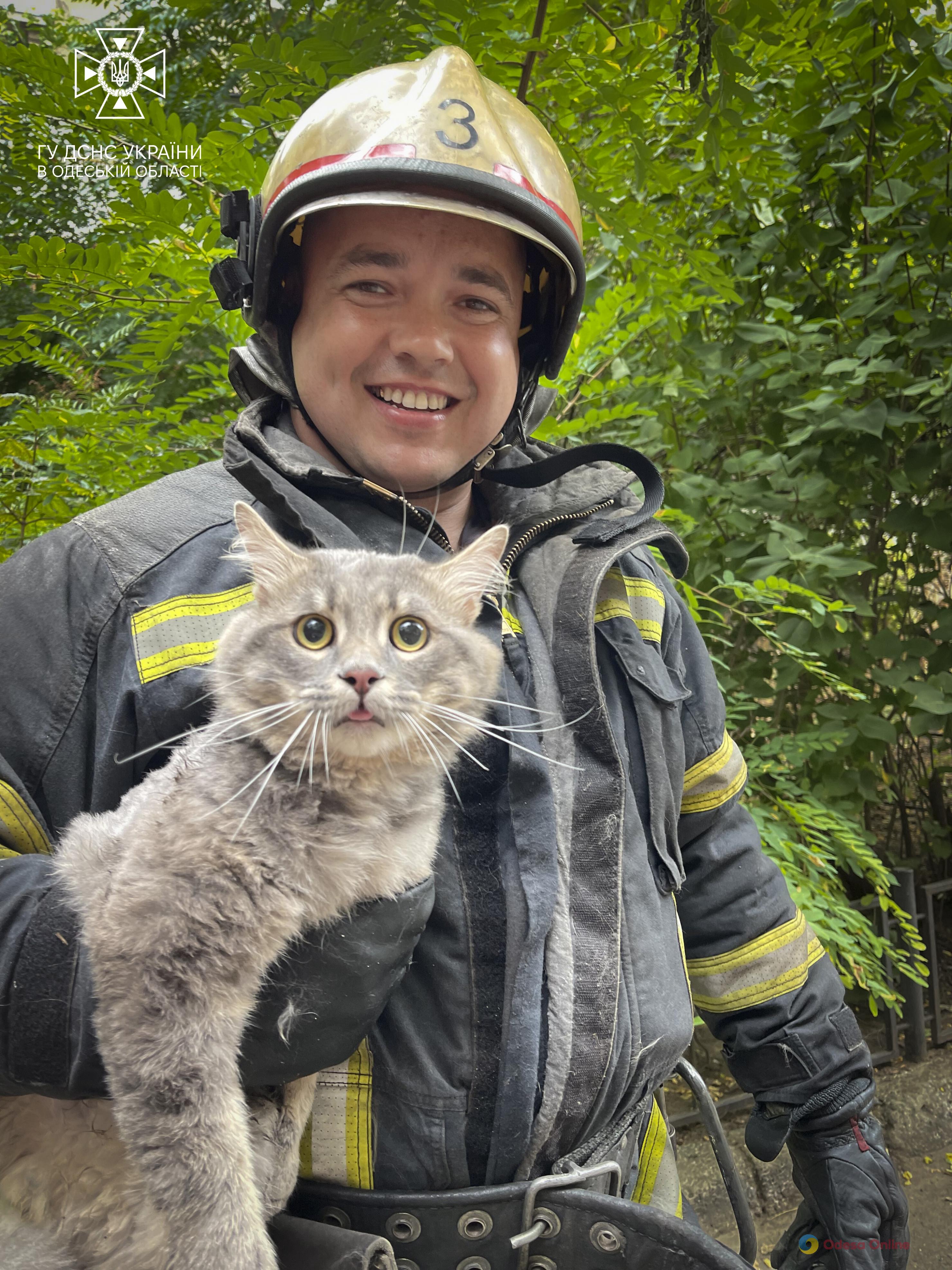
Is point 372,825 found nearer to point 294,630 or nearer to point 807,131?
point 294,630

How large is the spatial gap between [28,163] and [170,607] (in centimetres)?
227

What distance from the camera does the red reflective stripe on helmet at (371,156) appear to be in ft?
6.11

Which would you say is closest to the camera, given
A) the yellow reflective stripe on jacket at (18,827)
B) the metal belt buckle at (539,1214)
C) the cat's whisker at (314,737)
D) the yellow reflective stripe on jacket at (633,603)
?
the cat's whisker at (314,737)

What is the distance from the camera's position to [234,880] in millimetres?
1454

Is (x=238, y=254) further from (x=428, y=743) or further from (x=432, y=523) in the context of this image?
(x=428, y=743)

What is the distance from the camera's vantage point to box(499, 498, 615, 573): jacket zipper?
6.95 feet

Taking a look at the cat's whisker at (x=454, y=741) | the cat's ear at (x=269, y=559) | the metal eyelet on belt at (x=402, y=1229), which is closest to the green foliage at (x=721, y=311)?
the cat's ear at (x=269, y=559)

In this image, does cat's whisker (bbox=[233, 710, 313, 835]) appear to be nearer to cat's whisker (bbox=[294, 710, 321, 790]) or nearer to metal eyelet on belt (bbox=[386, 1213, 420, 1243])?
cat's whisker (bbox=[294, 710, 321, 790])

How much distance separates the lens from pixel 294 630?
1548 mm

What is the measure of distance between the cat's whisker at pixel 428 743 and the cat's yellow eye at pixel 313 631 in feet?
0.69

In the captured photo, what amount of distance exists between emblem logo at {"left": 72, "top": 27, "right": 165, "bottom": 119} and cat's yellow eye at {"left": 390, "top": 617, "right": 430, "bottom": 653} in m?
2.12

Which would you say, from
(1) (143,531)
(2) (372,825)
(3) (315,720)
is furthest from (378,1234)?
(1) (143,531)

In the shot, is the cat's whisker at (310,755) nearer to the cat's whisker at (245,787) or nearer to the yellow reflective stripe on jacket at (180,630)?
the cat's whisker at (245,787)

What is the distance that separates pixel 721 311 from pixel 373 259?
10.8 ft
